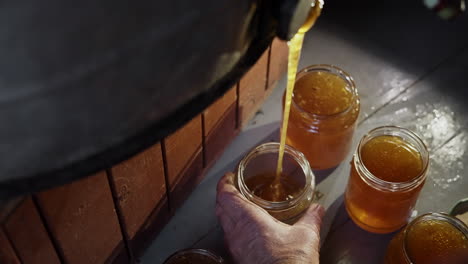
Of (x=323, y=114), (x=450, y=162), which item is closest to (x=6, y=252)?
(x=323, y=114)

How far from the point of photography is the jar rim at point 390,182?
0.80 meters

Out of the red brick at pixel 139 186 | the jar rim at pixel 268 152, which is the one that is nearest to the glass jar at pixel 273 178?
the jar rim at pixel 268 152

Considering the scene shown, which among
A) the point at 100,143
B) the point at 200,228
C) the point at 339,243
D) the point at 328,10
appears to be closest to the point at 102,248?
the point at 200,228

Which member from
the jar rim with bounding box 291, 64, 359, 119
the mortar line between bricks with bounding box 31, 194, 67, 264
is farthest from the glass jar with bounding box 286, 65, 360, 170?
the mortar line between bricks with bounding box 31, 194, 67, 264

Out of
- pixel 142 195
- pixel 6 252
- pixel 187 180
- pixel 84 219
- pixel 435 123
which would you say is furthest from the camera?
pixel 435 123

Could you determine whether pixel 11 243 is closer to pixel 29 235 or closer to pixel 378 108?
pixel 29 235

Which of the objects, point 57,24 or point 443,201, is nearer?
point 57,24

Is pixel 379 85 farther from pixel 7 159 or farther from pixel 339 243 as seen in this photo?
pixel 7 159

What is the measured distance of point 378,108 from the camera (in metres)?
1.03

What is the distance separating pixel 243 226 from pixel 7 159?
0.51m

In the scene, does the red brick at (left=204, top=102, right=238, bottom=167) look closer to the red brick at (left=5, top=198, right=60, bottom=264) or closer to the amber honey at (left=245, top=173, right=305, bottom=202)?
the amber honey at (left=245, top=173, right=305, bottom=202)

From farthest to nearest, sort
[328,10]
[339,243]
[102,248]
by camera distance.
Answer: [328,10], [339,243], [102,248]

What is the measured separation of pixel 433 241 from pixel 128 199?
15.6 inches

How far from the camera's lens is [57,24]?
0.87ft
